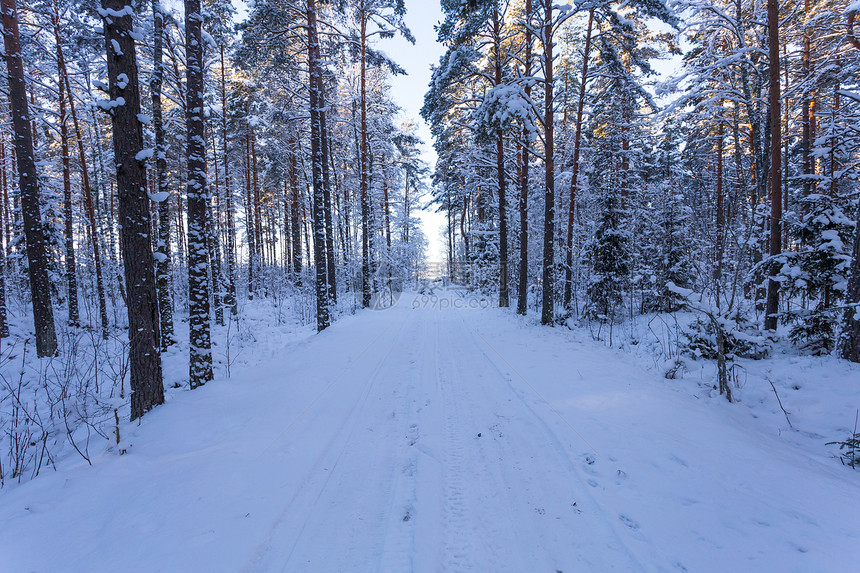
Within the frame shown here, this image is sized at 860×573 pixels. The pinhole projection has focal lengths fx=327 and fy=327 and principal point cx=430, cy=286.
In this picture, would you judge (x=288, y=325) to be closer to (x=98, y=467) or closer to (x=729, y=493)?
(x=98, y=467)

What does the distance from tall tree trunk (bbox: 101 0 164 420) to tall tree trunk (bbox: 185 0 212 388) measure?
1208mm

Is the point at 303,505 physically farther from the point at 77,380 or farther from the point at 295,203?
the point at 295,203

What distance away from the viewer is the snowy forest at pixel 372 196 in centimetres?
479

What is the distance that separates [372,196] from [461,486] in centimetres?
2260

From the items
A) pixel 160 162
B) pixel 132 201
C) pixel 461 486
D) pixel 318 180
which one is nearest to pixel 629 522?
pixel 461 486

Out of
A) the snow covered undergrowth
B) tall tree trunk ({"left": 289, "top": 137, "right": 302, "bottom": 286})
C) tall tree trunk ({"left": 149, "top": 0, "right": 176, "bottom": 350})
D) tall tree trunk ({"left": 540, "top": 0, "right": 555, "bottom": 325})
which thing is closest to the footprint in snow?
the snow covered undergrowth

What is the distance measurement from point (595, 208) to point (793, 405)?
19.1 metres

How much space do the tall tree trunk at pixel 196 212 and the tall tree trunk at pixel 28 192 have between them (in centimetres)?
560

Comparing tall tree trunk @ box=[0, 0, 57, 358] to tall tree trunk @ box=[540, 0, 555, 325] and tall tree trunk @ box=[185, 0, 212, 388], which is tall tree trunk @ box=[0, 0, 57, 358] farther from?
tall tree trunk @ box=[540, 0, 555, 325]

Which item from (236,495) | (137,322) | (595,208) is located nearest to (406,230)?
(595,208)

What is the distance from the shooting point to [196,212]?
6.19m

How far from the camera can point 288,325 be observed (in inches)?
515

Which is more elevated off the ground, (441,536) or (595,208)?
(595,208)

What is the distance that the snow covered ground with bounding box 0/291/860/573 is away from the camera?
2373 millimetres
